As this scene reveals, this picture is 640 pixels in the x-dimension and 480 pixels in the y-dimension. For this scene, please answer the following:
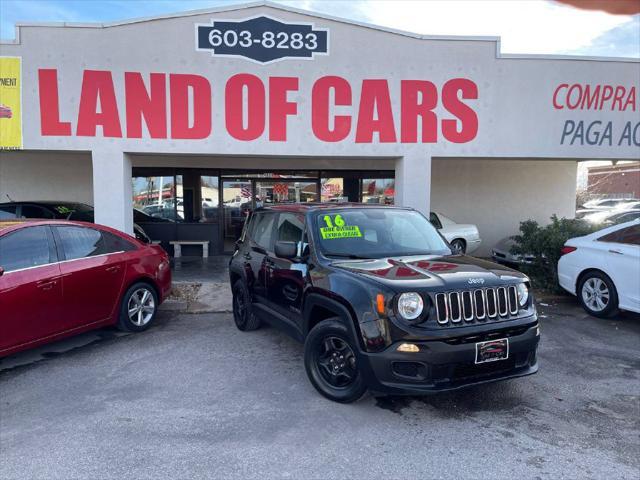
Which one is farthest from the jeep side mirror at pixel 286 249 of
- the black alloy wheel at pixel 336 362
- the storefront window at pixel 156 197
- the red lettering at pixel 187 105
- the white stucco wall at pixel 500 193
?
the white stucco wall at pixel 500 193

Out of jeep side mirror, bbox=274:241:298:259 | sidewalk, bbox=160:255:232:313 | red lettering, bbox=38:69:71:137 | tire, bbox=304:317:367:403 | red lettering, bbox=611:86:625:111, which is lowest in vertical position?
sidewalk, bbox=160:255:232:313

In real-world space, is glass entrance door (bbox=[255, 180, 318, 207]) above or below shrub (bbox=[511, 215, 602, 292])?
above

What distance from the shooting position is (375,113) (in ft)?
27.2

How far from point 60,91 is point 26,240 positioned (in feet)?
13.3

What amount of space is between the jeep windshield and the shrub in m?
4.10

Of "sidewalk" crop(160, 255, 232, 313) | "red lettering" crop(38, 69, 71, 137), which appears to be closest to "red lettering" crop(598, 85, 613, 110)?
"sidewalk" crop(160, 255, 232, 313)

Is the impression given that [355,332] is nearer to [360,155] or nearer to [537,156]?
[360,155]

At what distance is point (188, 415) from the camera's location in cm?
380

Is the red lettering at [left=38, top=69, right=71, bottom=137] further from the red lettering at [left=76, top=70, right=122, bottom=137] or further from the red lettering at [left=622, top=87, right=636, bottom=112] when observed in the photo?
the red lettering at [left=622, top=87, right=636, bottom=112]

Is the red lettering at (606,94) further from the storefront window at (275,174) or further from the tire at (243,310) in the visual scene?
the tire at (243,310)

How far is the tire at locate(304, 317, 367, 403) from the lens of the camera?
3807 millimetres

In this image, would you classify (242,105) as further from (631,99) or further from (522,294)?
(631,99)

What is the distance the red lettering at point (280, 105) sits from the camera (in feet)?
26.6

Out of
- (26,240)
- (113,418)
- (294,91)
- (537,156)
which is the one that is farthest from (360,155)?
(113,418)
